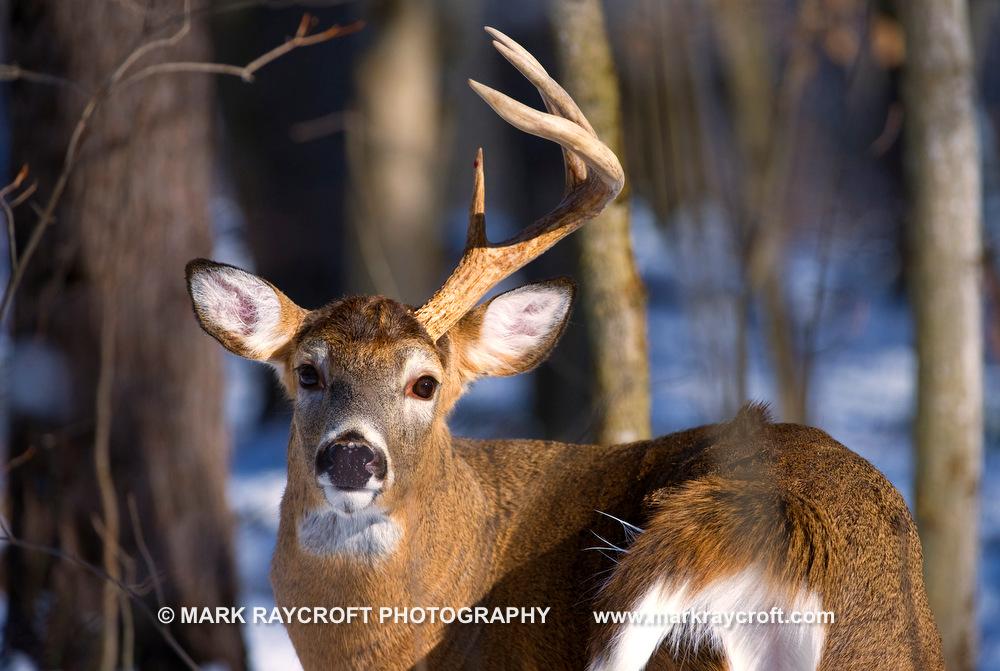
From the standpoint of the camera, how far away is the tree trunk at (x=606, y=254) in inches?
179

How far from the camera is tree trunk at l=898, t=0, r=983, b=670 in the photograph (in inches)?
205

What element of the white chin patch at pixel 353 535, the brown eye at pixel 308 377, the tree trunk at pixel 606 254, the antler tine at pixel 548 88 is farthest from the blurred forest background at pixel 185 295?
the brown eye at pixel 308 377

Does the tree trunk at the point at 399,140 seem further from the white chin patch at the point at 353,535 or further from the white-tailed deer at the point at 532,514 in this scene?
the white chin patch at the point at 353,535

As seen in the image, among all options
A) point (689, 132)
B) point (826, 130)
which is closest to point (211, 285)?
point (689, 132)

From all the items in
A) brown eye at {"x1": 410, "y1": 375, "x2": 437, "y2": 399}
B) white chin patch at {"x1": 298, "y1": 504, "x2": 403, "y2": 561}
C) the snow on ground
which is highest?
brown eye at {"x1": 410, "y1": 375, "x2": 437, "y2": 399}

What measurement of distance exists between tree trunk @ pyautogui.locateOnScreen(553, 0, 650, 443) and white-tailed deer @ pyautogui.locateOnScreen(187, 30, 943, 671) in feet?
2.32

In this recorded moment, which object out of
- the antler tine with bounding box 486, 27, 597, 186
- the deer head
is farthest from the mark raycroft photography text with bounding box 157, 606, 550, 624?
the antler tine with bounding box 486, 27, 597, 186

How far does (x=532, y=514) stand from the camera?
12.2ft

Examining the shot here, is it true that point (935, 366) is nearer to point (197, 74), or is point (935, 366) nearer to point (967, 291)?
point (967, 291)

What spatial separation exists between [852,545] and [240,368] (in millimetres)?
10568

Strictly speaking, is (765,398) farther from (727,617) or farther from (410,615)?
(727,617)

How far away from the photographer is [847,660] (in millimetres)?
2662

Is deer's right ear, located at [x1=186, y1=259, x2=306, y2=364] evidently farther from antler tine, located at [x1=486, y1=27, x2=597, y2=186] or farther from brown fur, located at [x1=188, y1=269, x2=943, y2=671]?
antler tine, located at [x1=486, y1=27, x2=597, y2=186]

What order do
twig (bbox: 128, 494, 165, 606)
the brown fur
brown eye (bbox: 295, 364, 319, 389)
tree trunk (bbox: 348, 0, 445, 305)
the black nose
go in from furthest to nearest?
tree trunk (bbox: 348, 0, 445, 305) → twig (bbox: 128, 494, 165, 606) → brown eye (bbox: 295, 364, 319, 389) → the black nose → the brown fur
